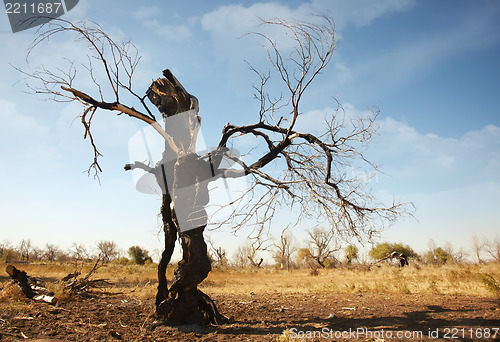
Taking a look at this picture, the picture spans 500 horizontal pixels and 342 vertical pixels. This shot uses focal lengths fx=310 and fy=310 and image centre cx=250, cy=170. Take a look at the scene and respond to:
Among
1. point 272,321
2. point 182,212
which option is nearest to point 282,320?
point 272,321

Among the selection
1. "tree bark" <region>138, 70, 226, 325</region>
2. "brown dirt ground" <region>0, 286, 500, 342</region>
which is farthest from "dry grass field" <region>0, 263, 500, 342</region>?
"tree bark" <region>138, 70, 226, 325</region>

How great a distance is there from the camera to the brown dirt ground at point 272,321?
4.99 m

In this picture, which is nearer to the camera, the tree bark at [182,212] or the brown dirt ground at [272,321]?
the brown dirt ground at [272,321]

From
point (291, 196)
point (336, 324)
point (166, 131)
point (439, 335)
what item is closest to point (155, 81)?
point (166, 131)

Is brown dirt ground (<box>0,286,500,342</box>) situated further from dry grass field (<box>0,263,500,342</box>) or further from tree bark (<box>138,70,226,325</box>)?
tree bark (<box>138,70,226,325</box>)

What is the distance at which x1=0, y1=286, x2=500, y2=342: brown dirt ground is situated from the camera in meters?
4.99

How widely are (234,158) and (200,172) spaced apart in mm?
791

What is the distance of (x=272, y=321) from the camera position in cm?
624

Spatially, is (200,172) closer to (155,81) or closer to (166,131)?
(166,131)

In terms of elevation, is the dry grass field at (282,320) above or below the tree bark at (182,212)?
below

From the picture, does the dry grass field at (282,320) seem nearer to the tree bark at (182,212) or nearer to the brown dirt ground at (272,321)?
the brown dirt ground at (272,321)

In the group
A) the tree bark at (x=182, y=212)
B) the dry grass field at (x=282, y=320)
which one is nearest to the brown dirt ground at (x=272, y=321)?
the dry grass field at (x=282, y=320)

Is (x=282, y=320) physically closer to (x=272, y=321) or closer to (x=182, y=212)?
(x=272, y=321)

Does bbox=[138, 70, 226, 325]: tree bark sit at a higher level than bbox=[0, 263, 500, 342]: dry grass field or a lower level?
higher
